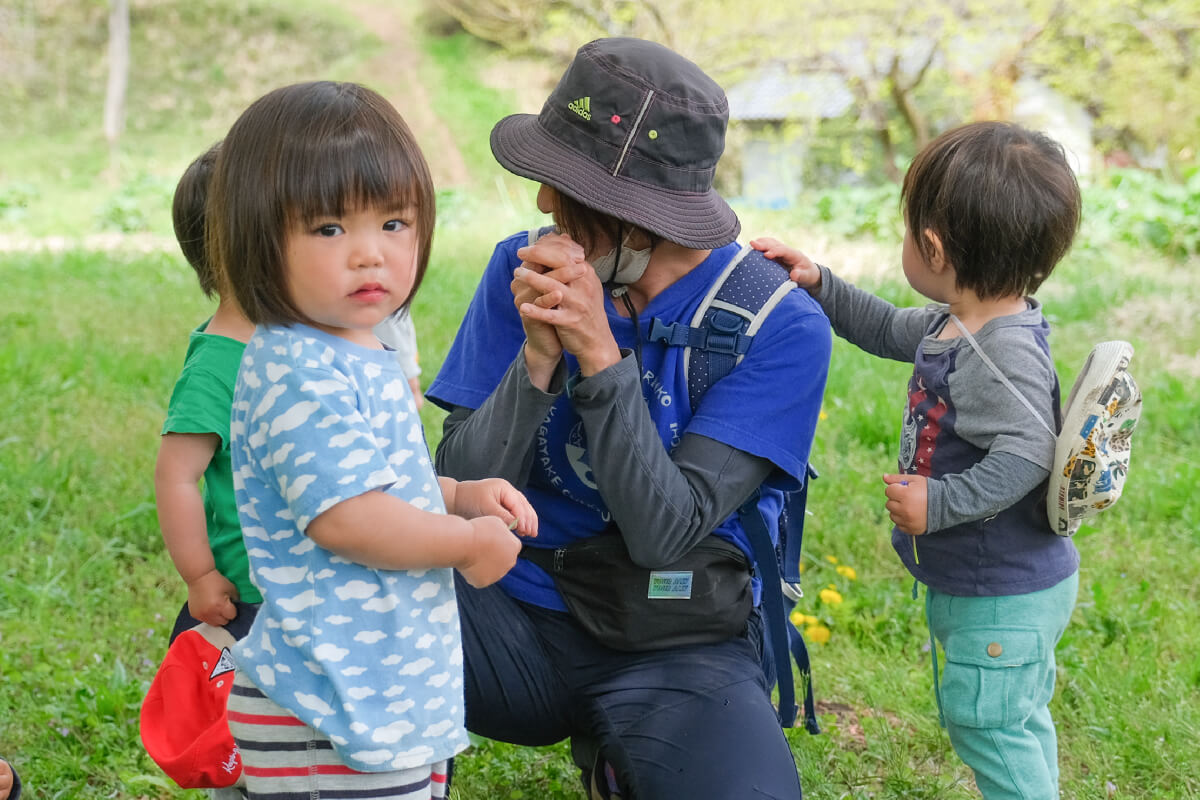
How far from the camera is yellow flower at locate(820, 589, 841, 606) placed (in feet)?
11.0

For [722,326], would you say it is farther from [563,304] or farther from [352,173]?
[352,173]

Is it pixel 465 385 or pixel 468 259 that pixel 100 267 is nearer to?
pixel 468 259

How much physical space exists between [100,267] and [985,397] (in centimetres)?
805

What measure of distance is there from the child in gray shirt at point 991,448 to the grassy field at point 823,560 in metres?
0.50

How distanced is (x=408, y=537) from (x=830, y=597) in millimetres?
2154

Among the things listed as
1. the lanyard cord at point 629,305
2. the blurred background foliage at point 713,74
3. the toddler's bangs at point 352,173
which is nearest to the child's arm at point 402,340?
the lanyard cord at point 629,305

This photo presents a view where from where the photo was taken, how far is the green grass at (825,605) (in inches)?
104

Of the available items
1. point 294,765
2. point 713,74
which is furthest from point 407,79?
point 294,765

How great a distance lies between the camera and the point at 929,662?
3.14 metres

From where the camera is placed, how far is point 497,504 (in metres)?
1.63

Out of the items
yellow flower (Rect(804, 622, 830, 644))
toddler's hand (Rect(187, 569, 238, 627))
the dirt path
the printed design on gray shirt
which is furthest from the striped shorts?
the dirt path

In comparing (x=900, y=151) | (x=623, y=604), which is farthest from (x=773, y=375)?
(x=900, y=151)

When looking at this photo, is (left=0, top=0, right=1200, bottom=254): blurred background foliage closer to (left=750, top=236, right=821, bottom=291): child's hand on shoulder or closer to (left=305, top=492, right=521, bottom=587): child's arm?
(left=750, top=236, right=821, bottom=291): child's hand on shoulder

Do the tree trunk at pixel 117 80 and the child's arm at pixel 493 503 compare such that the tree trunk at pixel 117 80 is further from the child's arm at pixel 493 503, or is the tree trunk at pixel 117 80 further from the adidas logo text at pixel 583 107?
the child's arm at pixel 493 503
